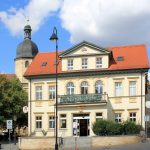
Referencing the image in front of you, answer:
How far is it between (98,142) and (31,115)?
15.2 m

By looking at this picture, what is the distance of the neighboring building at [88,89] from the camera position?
1971 inches

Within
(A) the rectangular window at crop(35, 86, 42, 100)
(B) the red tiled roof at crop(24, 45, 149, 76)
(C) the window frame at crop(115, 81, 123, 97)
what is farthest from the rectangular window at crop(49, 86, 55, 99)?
(C) the window frame at crop(115, 81, 123, 97)

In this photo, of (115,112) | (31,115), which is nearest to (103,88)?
(115,112)

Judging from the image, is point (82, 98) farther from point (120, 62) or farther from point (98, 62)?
point (120, 62)

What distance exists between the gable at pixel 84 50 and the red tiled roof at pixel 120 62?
203cm

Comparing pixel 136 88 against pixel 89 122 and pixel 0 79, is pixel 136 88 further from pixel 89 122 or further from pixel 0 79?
pixel 0 79

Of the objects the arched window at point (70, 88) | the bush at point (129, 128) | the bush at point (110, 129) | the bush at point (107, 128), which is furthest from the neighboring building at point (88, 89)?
the bush at point (129, 128)

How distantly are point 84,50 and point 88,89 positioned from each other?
4691mm

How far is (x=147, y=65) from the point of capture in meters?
49.7

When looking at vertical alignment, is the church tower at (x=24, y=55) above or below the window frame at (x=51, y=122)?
above

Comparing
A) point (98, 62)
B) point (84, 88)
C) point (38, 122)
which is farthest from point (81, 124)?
point (98, 62)

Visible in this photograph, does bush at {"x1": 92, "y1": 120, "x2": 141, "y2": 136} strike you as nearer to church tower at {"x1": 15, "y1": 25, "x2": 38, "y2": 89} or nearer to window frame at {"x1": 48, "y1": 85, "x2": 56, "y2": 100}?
window frame at {"x1": 48, "y1": 85, "x2": 56, "y2": 100}

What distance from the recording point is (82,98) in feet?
167

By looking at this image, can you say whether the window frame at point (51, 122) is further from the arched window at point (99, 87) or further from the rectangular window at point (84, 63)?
the rectangular window at point (84, 63)
